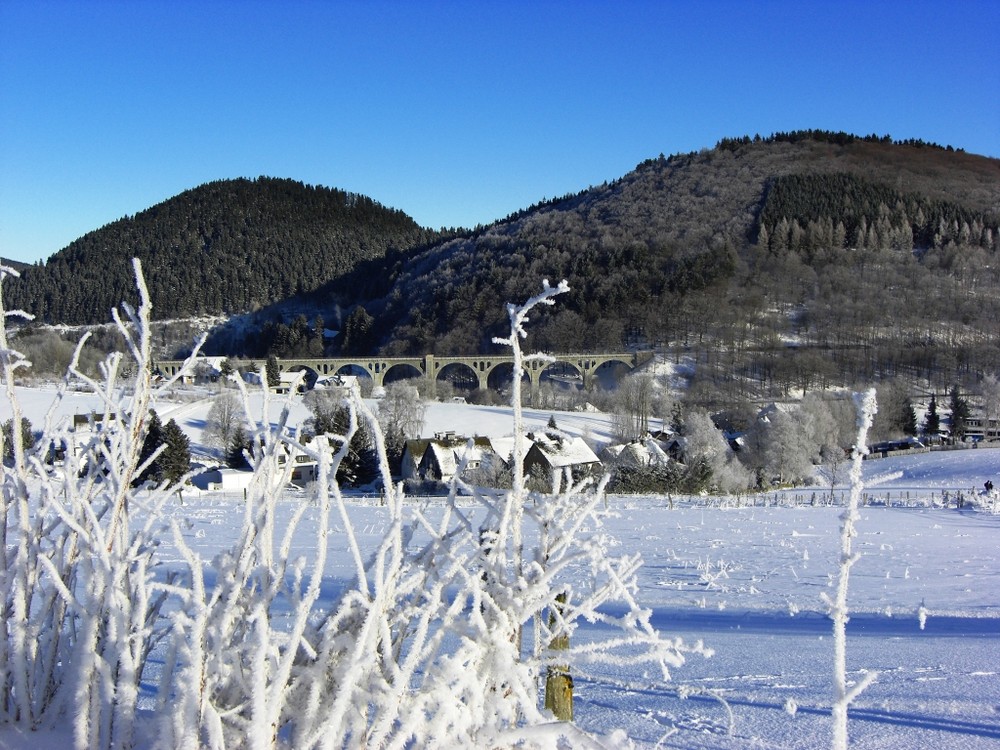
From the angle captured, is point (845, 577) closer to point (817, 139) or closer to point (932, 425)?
point (932, 425)

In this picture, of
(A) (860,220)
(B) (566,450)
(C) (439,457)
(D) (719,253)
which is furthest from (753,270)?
(C) (439,457)

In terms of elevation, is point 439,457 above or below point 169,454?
above

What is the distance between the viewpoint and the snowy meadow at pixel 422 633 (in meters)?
1.80

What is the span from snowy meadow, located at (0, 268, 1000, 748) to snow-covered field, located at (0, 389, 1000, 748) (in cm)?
3

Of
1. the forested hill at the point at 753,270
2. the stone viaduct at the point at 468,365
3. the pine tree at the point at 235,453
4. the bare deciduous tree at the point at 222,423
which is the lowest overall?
the pine tree at the point at 235,453

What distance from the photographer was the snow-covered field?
4051mm

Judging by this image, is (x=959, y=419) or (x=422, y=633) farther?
(x=959, y=419)

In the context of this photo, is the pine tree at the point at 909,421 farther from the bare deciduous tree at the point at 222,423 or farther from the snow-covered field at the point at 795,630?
the bare deciduous tree at the point at 222,423

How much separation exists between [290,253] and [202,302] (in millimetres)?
30501

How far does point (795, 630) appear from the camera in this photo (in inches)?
270

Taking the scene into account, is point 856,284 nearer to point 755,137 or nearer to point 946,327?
point 946,327

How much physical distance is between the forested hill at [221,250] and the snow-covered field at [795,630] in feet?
390

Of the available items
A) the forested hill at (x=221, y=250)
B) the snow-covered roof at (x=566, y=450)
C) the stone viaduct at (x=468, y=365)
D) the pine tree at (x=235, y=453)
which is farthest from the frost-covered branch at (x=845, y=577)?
the forested hill at (x=221, y=250)

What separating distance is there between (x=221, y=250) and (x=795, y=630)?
Answer: 546ft
